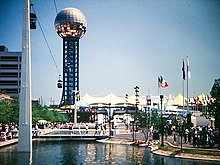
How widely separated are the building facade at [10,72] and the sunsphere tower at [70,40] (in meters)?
24.6

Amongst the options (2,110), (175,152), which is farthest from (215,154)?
(2,110)

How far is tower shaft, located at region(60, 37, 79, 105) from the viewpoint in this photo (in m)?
152

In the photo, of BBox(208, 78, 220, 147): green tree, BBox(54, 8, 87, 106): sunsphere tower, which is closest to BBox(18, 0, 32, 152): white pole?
BBox(208, 78, 220, 147): green tree

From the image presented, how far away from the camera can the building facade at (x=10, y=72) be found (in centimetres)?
11625

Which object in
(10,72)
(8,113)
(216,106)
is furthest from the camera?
(10,72)

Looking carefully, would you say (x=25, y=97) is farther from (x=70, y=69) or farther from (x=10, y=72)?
(x=70, y=69)

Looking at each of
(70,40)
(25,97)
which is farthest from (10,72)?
(25,97)

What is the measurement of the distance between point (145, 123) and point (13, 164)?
72.8 ft

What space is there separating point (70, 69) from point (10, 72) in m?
40.8

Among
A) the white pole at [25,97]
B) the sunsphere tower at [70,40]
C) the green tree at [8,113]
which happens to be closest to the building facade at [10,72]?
the sunsphere tower at [70,40]

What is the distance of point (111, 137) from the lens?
46.1 meters

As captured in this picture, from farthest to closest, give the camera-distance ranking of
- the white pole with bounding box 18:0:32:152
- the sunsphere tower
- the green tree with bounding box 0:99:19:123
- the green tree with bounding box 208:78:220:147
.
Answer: the sunsphere tower, the green tree with bounding box 0:99:19:123, the green tree with bounding box 208:78:220:147, the white pole with bounding box 18:0:32:152

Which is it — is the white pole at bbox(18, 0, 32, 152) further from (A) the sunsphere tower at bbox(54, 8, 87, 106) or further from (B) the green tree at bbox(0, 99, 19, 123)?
(A) the sunsphere tower at bbox(54, 8, 87, 106)

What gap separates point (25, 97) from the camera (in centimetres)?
2925
